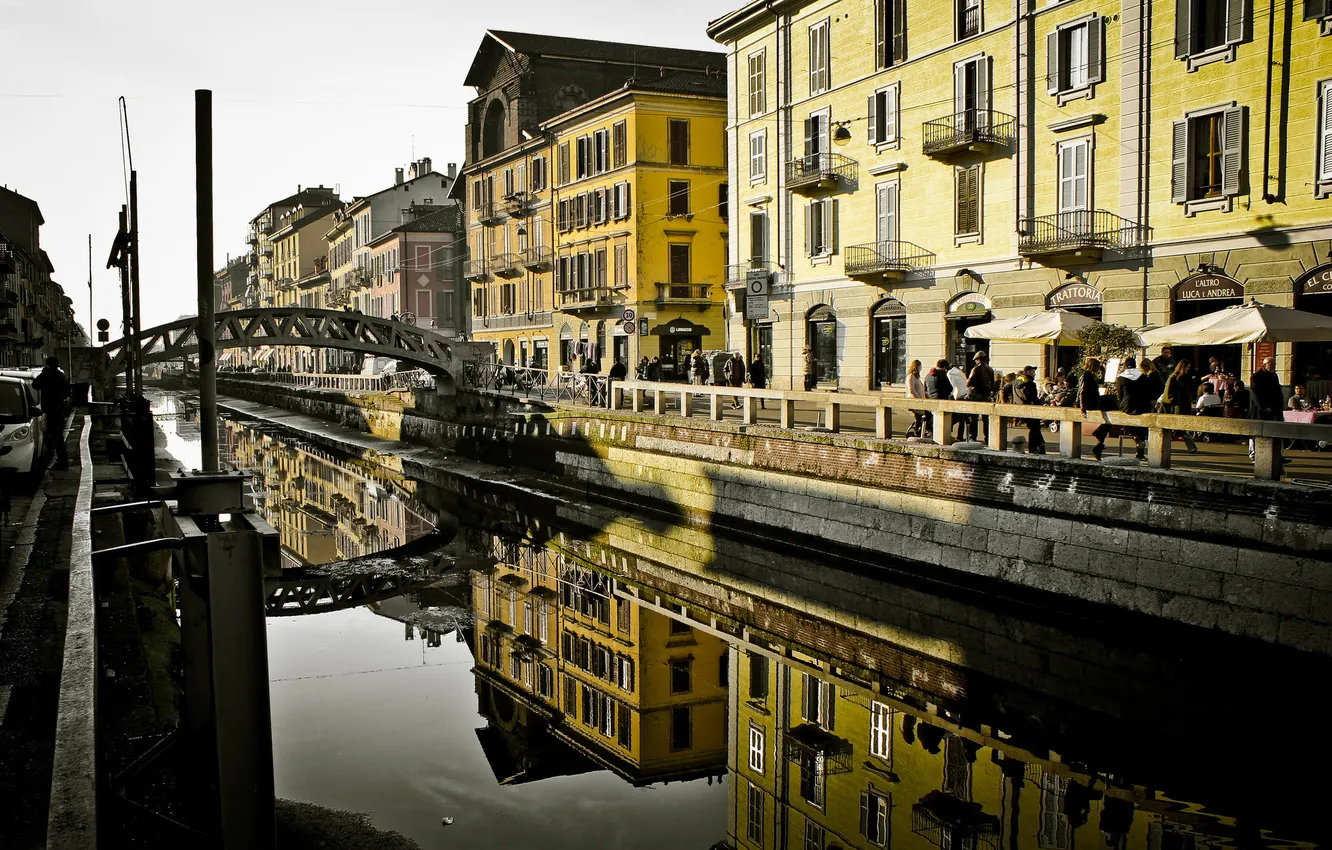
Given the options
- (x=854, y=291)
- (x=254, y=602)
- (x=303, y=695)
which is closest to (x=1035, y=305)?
(x=854, y=291)

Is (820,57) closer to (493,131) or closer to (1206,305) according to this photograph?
(1206,305)

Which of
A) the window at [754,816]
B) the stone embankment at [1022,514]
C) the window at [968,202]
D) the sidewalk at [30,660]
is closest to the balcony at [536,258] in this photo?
the stone embankment at [1022,514]

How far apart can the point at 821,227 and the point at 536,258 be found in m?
23.6

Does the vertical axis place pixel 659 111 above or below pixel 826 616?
above

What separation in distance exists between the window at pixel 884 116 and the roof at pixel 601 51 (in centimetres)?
2325

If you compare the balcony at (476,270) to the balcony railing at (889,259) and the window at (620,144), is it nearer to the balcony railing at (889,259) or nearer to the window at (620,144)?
the window at (620,144)

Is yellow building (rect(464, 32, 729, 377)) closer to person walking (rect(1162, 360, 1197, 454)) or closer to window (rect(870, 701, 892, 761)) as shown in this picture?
person walking (rect(1162, 360, 1197, 454))

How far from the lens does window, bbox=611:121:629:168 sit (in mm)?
45812

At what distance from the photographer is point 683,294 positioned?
45781 millimetres

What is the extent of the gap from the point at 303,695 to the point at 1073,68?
68.9ft

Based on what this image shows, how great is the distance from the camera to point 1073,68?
24484 millimetres

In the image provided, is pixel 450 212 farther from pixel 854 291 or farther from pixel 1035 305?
pixel 1035 305

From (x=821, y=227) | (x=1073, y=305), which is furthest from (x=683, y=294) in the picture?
(x=1073, y=305)

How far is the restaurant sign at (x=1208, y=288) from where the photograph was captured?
2100 centimetres
